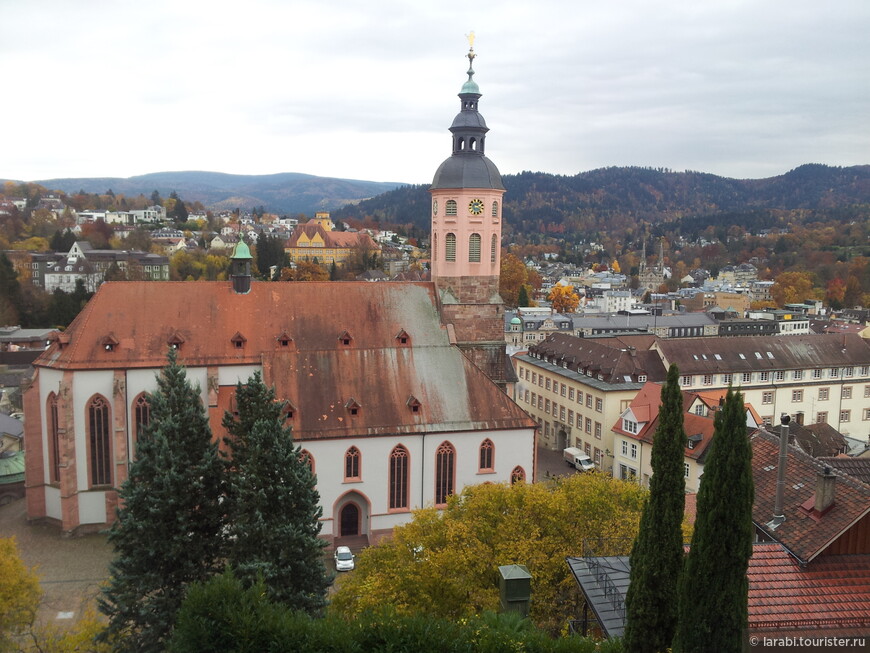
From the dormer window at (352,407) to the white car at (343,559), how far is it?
585cm

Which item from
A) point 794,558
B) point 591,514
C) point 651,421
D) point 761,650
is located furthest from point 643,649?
point 651,421

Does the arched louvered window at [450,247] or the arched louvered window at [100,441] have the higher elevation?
the arched louvered window at [450,247]

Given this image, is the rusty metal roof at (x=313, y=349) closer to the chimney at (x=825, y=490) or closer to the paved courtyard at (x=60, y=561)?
the paved courtyard at (x=60, y=561)

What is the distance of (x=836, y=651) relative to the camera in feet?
49.2

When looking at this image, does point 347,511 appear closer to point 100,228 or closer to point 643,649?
point 643,649

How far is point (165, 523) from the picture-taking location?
67.5 feet

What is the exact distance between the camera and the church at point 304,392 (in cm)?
3284

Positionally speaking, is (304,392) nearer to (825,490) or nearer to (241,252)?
(241,252)

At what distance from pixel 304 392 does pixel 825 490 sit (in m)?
21.5

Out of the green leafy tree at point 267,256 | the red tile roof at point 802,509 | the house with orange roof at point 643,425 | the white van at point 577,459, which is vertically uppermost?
the green leafy tree at point 267,256

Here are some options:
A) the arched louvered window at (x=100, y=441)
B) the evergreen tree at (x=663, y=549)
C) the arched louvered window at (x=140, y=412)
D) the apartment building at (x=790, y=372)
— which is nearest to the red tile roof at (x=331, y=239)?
the apartment building at (x=790, y=372)

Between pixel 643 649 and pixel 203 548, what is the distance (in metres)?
12.7

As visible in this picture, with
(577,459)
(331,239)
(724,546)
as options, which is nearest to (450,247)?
(577,459)

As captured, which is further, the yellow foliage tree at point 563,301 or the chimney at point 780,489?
the yellow foliage tree at point 563,301
